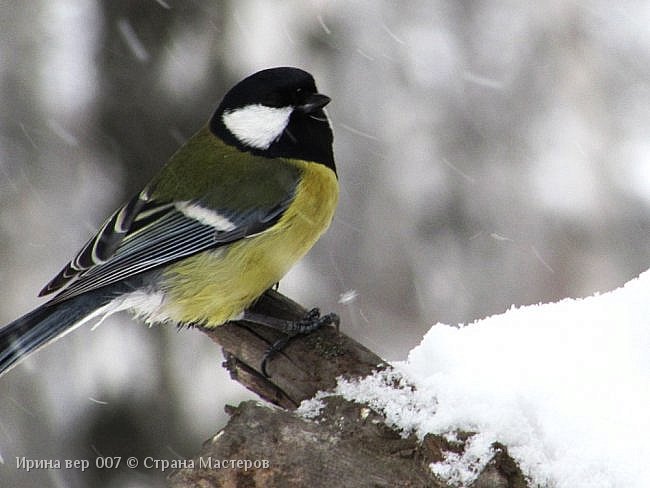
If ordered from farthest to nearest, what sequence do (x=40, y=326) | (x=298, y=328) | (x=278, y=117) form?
1. (x=278, y=117)
2. (x=40, y=326)
3. (x=298, y=328)

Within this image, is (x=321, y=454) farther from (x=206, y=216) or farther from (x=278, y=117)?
(x=278, y=117)

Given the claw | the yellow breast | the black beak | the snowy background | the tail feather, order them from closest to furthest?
the claw → the tail feather → the yellow breast → the black beak → the snowy background

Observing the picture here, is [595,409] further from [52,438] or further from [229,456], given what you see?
[52,438]

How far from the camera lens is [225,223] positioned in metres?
3.55

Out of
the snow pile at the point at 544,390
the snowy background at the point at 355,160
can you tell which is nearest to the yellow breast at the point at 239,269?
the snow pile at the point at 544,390

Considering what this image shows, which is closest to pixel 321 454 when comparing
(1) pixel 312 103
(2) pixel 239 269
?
(2) pixel 239 269

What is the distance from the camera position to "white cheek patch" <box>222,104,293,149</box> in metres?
3.59

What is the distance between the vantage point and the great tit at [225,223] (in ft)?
11.4

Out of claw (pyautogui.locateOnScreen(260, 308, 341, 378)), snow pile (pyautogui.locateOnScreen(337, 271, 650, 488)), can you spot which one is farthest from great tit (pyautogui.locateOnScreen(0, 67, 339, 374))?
snow pile (pyautogui.locateOnScreen(337, 271, 650, 488))

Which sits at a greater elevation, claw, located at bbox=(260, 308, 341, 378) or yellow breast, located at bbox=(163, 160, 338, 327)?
yellow breast, located at bbox=(163, 160, 338, 327)

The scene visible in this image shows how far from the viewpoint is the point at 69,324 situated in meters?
3.32

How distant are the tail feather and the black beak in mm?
1078

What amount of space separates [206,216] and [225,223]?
0.09m

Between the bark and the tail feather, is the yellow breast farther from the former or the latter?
the bark
